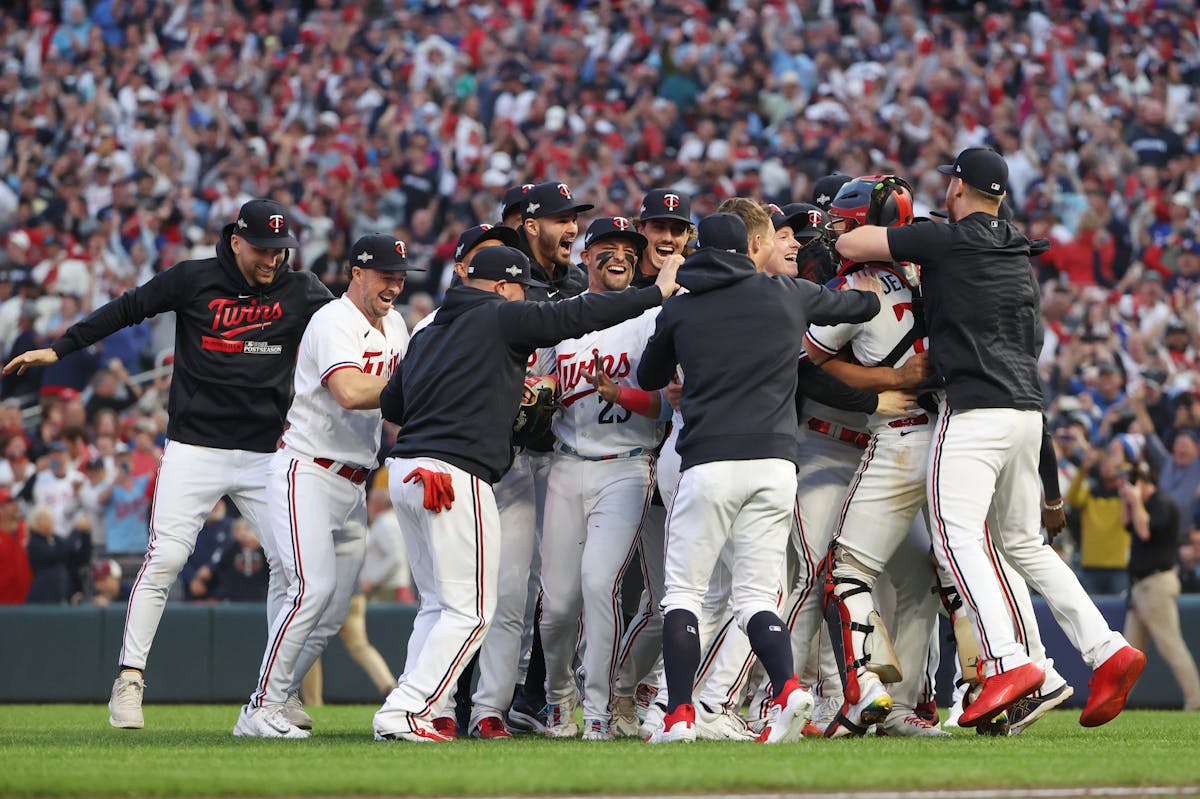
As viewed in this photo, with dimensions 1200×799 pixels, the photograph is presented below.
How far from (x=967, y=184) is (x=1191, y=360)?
331 inches

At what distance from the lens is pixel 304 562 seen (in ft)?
24.0

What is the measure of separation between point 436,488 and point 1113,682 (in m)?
2.83

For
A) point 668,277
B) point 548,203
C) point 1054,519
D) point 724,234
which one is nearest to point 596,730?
point 668,277

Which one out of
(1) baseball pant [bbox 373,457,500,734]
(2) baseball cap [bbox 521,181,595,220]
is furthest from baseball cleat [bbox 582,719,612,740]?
(2) baseball cap [bbox 521,181,595,220]

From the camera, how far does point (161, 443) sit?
14.8m

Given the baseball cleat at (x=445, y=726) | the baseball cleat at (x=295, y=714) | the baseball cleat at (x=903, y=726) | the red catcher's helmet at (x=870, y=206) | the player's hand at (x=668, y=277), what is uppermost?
the red catcher's helmet at (x=870, y=206)

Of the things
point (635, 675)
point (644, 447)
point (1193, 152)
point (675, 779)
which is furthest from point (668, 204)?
point (1193, 152)

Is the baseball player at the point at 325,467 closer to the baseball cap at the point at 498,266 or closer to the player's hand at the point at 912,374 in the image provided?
the baseball cap at the point at 498,266

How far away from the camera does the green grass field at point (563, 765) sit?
5.02 meters

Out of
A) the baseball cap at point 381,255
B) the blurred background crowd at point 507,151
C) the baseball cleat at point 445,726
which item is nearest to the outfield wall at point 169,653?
the blurred background crowd at point 507,151

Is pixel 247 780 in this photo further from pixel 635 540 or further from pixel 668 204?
pixel 668 204

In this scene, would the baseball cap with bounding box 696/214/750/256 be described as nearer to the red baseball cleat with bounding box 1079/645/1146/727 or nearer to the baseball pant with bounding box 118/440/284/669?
the red baseball cleat with bounding box 1079/645/1146/727

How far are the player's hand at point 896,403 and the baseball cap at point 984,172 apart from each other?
0.92 metres

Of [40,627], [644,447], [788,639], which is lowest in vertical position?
[40,627]
